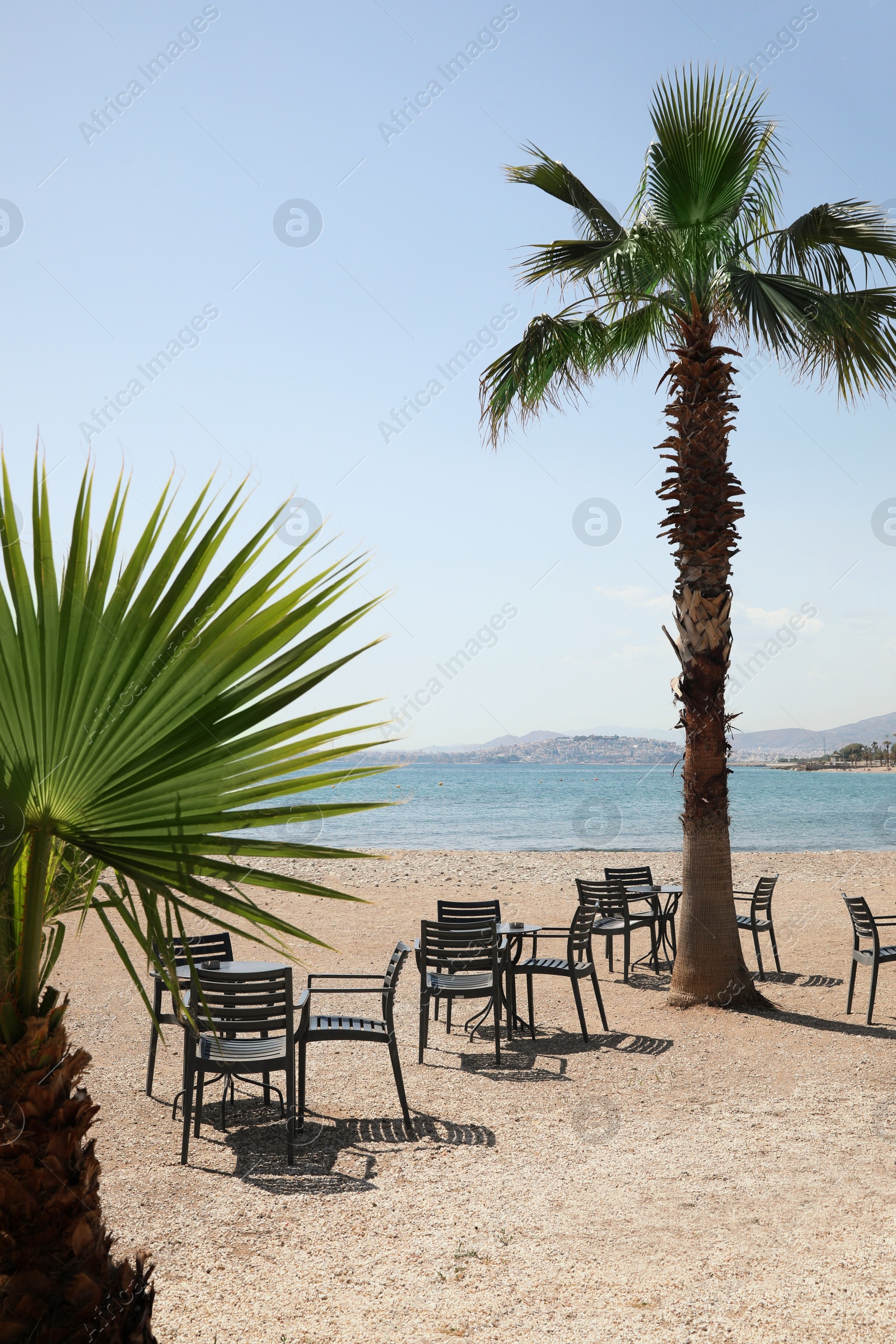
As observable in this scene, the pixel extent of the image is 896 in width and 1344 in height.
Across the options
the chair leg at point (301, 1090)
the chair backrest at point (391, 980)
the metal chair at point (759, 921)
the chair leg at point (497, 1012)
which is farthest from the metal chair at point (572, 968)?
the metal chair at point (759, 921)

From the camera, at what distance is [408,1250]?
13.9ft

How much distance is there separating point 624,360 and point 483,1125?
7.84m

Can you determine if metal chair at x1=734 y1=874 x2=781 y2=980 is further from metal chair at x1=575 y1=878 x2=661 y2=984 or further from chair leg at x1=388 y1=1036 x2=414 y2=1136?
chair leg at x1=388 y1=1036 x2=414 y2=1136

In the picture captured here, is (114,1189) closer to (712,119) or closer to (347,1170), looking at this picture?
(347,1170)

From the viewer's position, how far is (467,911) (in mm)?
8750

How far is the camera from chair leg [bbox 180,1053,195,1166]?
5344mm

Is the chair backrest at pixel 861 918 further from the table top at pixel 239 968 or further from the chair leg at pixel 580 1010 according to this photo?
the table top at pixel 239 968

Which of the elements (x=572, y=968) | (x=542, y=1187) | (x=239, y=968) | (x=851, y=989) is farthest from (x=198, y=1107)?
(x=851, y=989)

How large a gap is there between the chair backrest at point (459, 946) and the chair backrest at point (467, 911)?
72 cm

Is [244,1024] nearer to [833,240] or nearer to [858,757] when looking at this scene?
[833,240]

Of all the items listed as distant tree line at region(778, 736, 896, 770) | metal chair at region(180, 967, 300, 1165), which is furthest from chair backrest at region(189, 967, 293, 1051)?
distant tree line at region(778, 736, 896, 770)

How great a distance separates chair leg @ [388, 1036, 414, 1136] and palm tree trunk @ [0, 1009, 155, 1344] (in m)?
3.56

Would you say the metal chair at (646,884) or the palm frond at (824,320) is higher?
the palm frond at (824,320)

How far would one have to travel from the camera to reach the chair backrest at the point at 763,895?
33.8 ft
